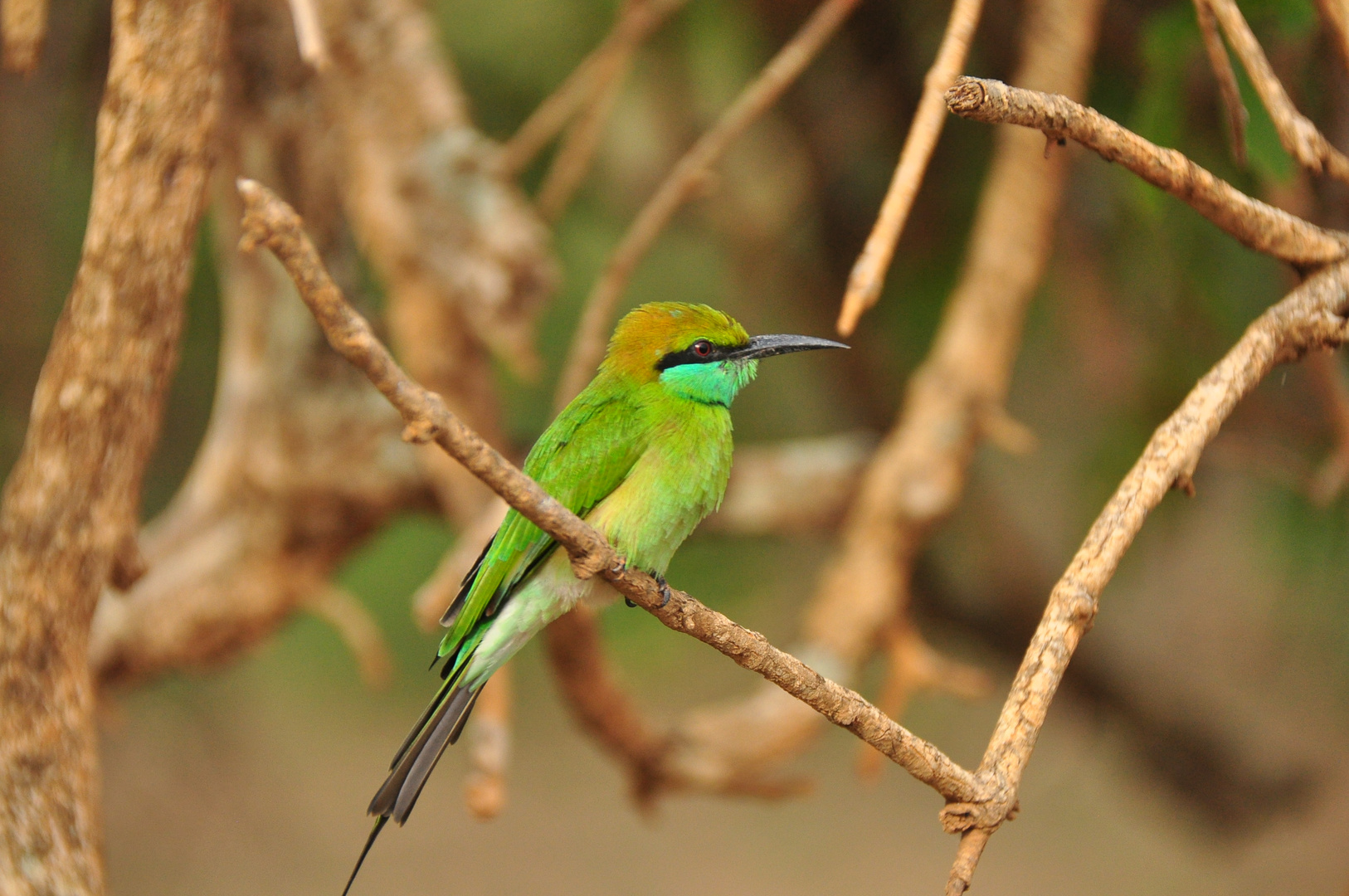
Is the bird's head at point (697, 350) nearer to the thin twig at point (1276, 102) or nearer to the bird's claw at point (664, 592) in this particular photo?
the bird's claw at point (664, 592)

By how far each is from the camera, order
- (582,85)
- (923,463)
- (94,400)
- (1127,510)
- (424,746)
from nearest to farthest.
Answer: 1. (1127,510)
2. (424,746)
3. (94,400)
4. (582,85)
5. (923,463)

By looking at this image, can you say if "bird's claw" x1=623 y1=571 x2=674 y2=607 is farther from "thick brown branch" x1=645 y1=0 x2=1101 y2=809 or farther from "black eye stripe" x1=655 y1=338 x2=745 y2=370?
"thick brown branch" x1=645 y1=0 x2=1101 y2=809

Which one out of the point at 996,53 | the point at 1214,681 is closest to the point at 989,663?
the point at 1214,681

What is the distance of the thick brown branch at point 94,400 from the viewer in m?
1.50

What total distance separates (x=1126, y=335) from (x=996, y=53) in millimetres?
794

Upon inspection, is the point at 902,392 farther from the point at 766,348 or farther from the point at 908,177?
the point at 908,177

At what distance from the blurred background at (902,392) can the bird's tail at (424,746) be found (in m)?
1.44

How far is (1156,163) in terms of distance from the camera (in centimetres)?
118

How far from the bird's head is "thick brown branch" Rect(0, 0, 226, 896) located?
62 cm

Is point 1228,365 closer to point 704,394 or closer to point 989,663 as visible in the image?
point 704,394

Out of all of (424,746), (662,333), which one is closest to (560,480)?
(662,333)

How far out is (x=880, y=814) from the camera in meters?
5.73

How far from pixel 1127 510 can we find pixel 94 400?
1259 mm

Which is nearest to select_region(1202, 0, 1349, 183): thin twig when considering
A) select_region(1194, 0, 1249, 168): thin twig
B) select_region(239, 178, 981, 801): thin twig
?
select_region(1194, 0, 1249, 168): thin twig
